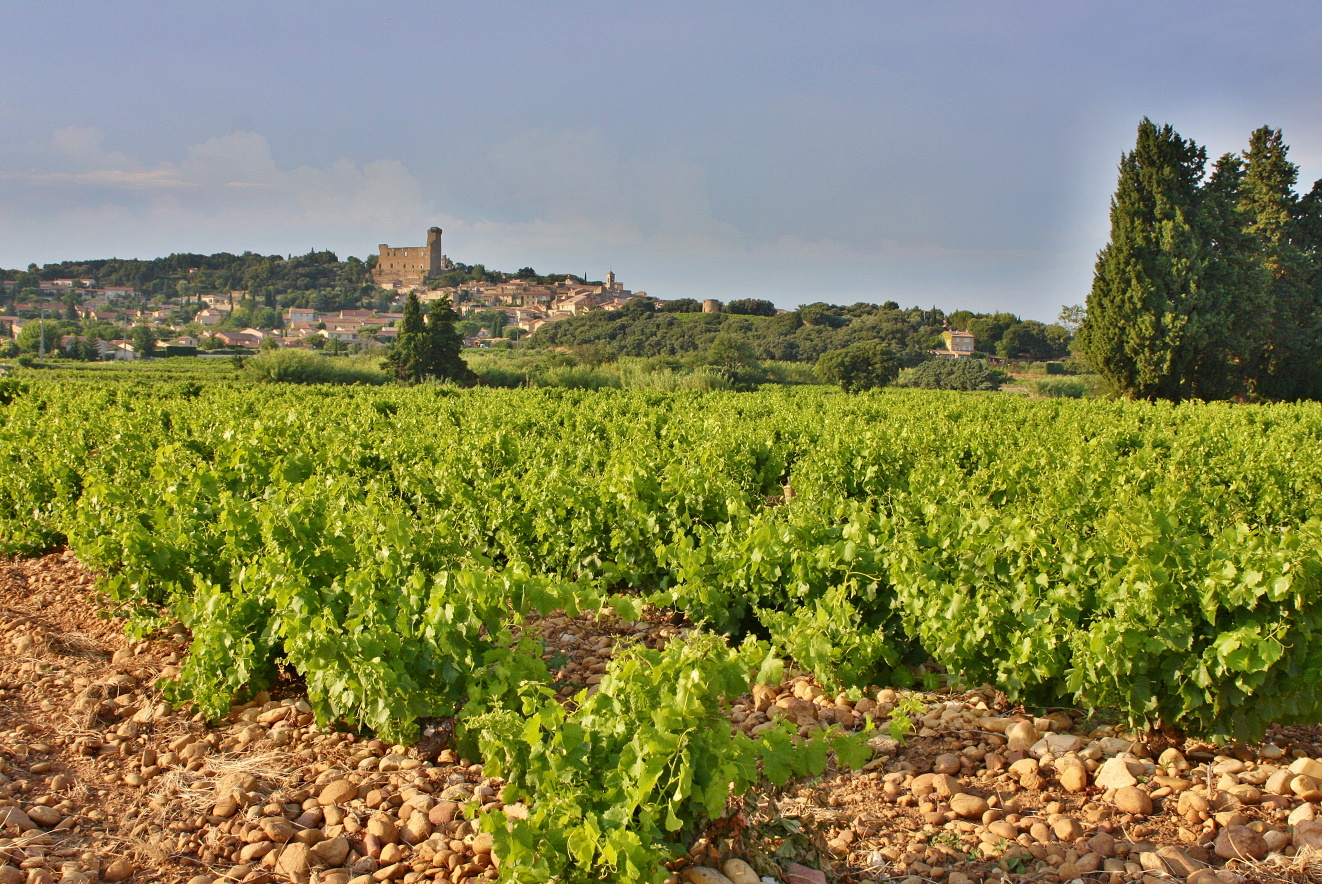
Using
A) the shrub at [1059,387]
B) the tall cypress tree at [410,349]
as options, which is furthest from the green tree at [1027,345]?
the tall cypress tree at [410,349]

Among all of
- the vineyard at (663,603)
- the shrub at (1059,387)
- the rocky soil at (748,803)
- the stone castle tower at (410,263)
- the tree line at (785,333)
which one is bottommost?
the rocky soil at (748,803)

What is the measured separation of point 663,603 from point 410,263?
158415 millimetres

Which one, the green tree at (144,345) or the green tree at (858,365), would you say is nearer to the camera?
the green tree at (858,365)

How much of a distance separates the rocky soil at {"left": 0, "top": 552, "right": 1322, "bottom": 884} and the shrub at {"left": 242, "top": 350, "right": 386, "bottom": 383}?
106 feet

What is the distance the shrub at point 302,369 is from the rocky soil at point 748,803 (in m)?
Answer: 32.3

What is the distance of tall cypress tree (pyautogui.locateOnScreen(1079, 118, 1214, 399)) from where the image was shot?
2923 cm

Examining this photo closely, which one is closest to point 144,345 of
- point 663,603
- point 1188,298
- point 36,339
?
point 36,339

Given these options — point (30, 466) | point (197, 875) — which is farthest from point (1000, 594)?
point (30, 466)

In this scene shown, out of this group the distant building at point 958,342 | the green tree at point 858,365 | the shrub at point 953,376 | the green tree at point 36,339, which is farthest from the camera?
the distant building at point 958,342

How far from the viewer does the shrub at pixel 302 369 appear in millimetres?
34531

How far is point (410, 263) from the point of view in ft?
502

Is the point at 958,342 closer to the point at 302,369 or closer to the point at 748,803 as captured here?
the point at 302,369

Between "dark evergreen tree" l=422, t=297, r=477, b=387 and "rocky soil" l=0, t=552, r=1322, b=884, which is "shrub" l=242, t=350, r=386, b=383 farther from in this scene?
"rocky soil" l=0, t=552, r=1322, b=884

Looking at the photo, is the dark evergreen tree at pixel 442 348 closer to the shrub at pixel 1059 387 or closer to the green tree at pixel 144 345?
the shrub at pixel 1059 387
